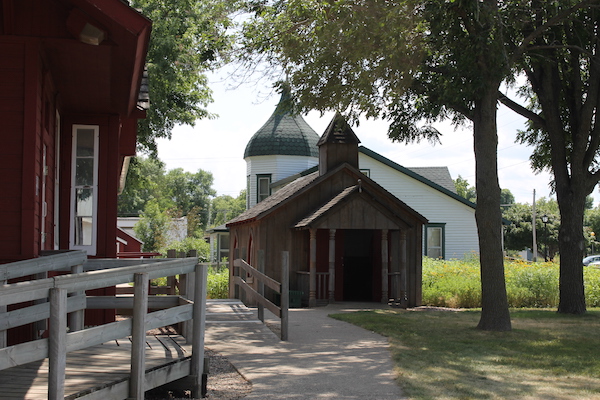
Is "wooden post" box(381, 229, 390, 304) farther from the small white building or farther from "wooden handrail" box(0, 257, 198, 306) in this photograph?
the small white building

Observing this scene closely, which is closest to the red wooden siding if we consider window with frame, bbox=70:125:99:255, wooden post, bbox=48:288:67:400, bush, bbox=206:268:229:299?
wooden post, bbox=48:288:67:400

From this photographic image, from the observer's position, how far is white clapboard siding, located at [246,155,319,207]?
3450 cm

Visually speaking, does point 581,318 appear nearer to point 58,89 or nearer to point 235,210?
point 58,89

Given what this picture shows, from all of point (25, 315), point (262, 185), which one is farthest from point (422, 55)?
point (262, 185)

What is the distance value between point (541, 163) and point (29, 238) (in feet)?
54.7

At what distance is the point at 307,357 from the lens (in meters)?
9.97

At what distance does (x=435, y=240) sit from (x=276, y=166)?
28.8 ft

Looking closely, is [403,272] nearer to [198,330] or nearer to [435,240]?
[198,330]

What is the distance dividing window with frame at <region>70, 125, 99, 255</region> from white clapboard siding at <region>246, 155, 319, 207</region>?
23.7 meters

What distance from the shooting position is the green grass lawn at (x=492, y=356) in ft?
25.0

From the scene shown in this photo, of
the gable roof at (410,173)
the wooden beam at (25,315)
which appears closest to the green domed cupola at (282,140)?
the gable roof at (410,173)

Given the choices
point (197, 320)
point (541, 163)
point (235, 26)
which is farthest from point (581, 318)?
point (197, 320)

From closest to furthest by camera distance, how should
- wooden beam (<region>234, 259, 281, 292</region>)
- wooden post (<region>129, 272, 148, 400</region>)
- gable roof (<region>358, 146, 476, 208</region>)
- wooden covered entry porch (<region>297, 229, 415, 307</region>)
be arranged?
wooden post (<region>129, 272, 148, 400</region>) → wooden beam (<region>234, 259, 281, 292</region>) → wooden covered entry porch (<region>297, 229, 415, 307</region>) → gable roof (<region>358, 146, 476, 208</region>)

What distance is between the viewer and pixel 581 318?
15914 mm
